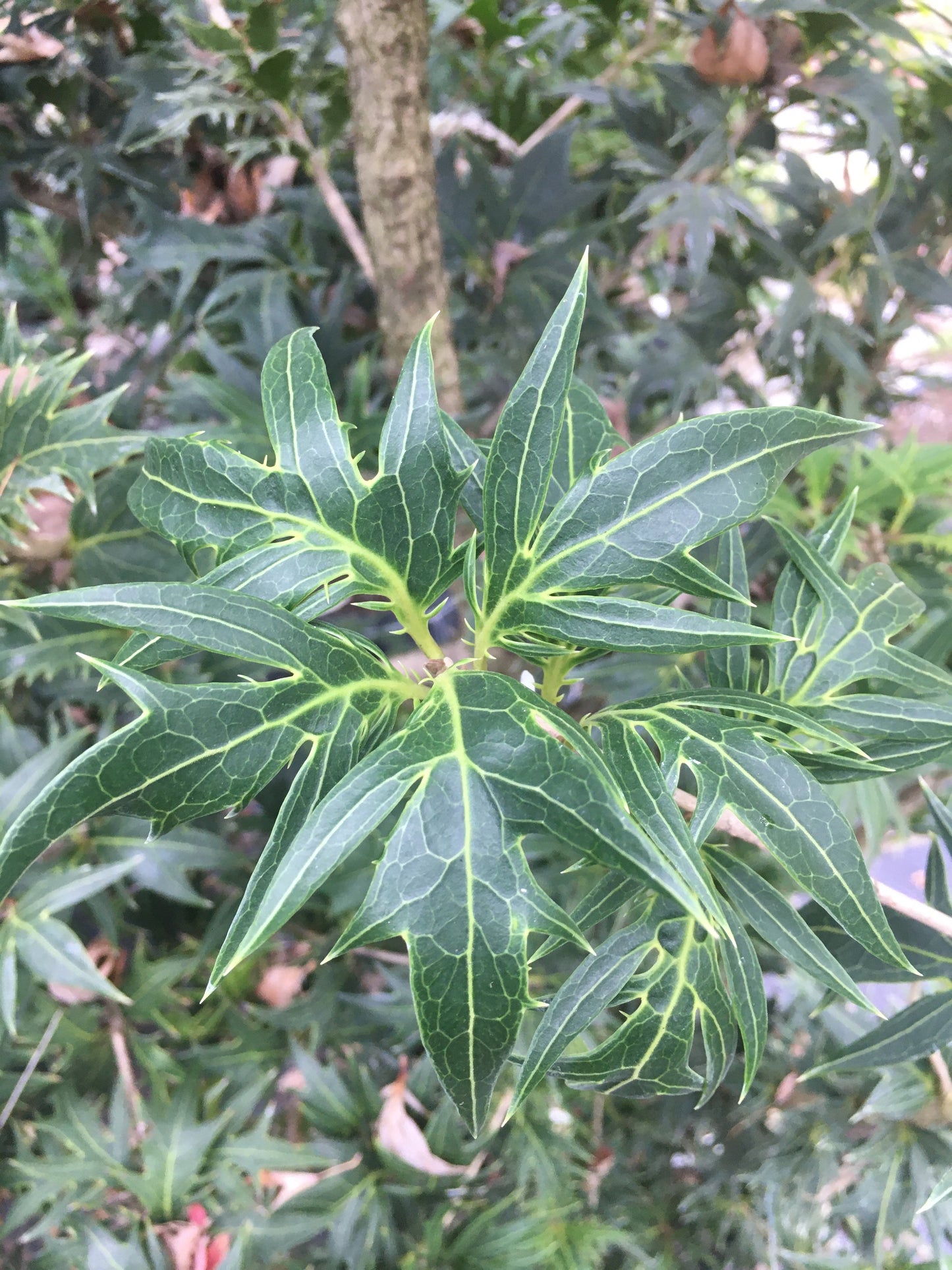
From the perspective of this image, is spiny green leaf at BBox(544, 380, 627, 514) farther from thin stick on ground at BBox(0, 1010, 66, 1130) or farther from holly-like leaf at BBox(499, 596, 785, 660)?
thin stick on ground at BBox(0, 1010, 66, 1130)

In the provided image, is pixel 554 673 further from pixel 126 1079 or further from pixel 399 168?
pixel 126 1079

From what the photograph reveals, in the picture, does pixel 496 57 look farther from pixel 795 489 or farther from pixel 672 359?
pixel 795 489

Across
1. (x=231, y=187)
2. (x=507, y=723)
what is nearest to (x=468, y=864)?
(x=507, y=723)

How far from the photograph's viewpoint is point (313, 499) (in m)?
0.35

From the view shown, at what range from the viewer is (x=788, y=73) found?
2.33 feet

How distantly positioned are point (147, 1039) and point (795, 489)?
0.93 meters

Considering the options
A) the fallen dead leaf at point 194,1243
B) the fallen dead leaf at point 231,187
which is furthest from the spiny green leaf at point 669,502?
the fallen dead leaf at point 231,187

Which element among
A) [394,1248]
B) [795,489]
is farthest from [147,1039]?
[795,489]

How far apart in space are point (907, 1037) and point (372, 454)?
681 millimetres

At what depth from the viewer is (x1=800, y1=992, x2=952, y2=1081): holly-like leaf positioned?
1.42ft

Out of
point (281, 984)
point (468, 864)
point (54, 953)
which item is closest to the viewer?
point (468, 864)

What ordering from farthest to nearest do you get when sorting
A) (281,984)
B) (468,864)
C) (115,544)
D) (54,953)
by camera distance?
(281,984) → (115,544) → (54,953) → (468,864)

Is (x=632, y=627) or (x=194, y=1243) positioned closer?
(x=632, y=627)

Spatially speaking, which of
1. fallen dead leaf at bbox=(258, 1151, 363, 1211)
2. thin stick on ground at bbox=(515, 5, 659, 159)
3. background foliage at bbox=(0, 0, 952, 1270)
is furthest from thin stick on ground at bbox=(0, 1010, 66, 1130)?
thin stick on ground at bbox=(515, 5, 659, 159)
